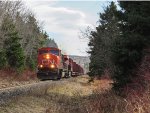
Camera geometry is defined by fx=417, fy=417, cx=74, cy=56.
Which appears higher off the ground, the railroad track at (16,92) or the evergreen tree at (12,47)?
the evergreen tree at (12,47)

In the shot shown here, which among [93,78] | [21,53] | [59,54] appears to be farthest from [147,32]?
[21,53]

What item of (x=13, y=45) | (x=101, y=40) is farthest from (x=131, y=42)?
(x=13, y=45)

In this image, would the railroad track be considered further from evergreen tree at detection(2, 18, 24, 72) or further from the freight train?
evergreen tree at detection(2, 18, 24, 72)

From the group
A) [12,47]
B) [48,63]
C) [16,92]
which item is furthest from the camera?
[12,47]

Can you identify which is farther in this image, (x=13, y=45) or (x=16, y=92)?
(x=13, y=45)

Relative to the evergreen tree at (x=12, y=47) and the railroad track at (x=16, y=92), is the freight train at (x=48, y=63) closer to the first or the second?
the evergreen tree at (x=12, y=47)

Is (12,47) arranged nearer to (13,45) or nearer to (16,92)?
(13,45)

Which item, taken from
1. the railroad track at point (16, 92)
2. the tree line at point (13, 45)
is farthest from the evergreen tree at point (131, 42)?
the tree line at point (13, 45)

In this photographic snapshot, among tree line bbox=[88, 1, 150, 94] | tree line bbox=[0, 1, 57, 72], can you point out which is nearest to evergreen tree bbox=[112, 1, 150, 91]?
tree line bbox=[88, 1, 150, 94]

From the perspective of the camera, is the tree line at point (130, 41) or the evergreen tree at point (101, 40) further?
the evergreen tree at point (101, 40)

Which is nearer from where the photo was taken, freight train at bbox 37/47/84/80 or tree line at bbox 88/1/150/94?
tree line at bbox 88/1/150/94

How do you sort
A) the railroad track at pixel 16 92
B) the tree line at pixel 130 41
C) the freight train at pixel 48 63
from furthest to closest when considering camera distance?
1. the freight train at pixel 48 63
2. the railroad track at pixel 16 92
3. the tree line at pixel 130 41

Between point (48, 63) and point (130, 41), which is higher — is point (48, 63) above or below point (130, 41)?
below

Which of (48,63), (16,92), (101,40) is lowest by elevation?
(16,92)
